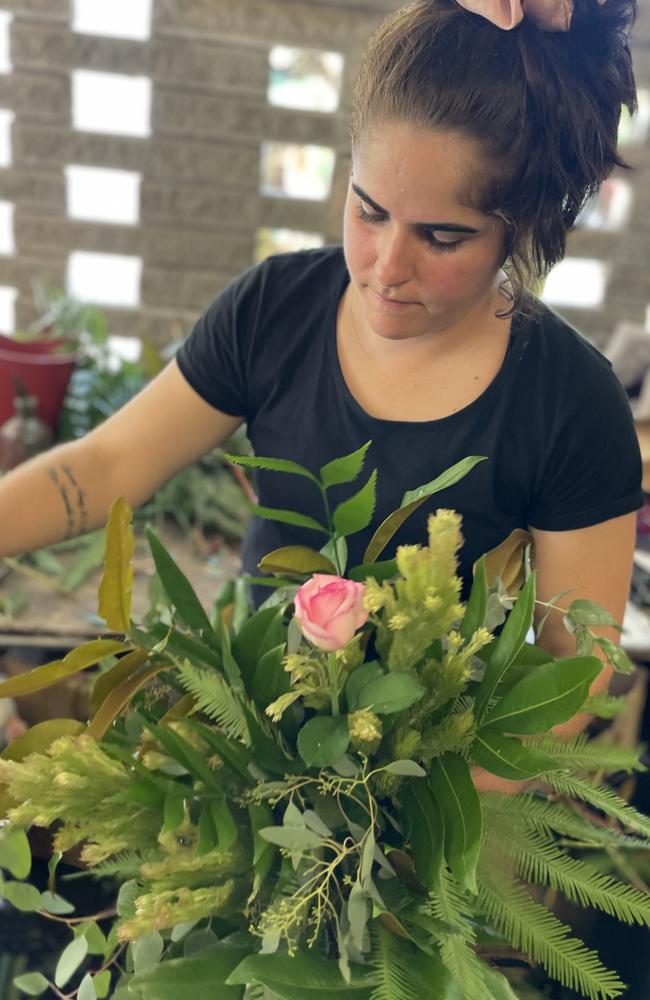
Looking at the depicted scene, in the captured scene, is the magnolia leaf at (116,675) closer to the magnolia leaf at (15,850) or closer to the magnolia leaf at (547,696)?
the magnolia leaf at (15,850)

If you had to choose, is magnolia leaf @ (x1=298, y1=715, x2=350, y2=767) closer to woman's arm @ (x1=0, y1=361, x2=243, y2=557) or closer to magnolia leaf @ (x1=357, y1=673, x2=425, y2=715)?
magnolia leaf @ (x1=357, y1=673, x2=425, y2=715)

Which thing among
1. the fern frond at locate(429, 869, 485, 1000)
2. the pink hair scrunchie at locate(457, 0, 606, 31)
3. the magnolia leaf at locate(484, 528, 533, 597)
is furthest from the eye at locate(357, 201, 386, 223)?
the fern frond at locate(429, 869, 485, 1000)

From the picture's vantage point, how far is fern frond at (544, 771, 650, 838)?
1.83ft

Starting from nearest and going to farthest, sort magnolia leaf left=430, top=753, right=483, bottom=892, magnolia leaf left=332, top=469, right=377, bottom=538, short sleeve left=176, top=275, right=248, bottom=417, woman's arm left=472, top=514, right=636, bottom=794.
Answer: magnolia leaf left=430, top=753, right=483, bottom=892, magnolia leaf left=332, top=469, right=377, bottom=538, woman's arm left=472, top=514, right=636, bottom=794, short sleeve left=176, top=275, right=248, bottom=417

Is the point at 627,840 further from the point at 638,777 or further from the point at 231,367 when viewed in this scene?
the point at 638,777

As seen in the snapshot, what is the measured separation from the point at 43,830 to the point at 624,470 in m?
0.56

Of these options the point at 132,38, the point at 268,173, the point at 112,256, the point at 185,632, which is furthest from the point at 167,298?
the point at 185,632

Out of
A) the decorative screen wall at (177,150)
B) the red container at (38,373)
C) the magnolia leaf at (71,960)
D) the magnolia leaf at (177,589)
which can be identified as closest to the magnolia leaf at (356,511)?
the magnolia leaf at (177,589)

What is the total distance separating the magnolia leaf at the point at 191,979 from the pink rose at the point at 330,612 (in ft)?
0.64

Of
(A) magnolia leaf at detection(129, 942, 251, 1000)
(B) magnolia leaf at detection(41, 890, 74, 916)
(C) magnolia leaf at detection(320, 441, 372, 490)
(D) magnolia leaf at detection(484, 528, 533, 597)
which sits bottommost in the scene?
(B) magnolia leaf at detection(41, 890, 74, 916)

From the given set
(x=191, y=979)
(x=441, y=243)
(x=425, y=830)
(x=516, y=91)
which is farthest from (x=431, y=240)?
(x=191, y=979)

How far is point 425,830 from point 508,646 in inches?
4.7

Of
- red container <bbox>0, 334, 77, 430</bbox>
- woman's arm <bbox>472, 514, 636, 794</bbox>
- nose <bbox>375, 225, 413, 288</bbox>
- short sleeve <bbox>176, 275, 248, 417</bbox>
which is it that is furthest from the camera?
red container <bbox>0, 334, 77, 430</bbox>

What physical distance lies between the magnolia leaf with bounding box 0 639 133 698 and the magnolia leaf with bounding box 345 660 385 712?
0.49 feet
